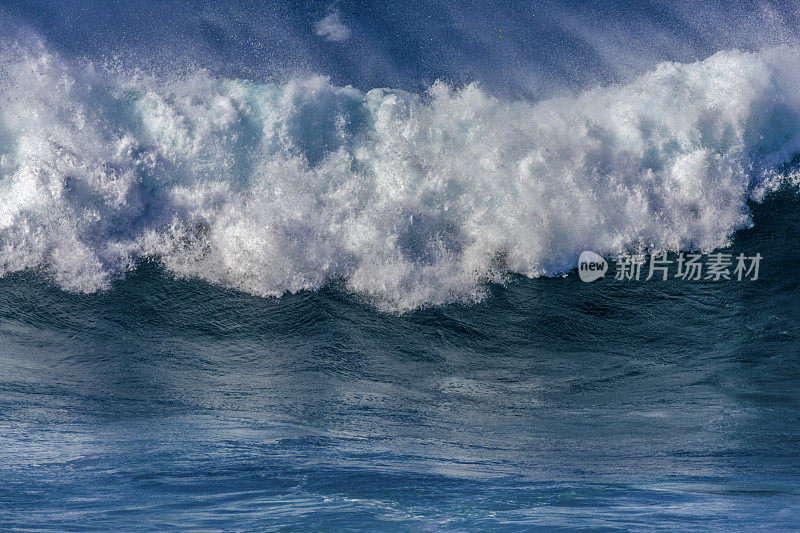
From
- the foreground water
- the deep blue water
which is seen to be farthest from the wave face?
the foreground water

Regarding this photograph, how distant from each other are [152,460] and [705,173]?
26.3ft

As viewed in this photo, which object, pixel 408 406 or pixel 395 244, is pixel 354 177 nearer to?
pixel 395 244

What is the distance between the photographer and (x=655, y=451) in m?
5.74

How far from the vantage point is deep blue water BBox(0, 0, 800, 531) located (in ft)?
19.1

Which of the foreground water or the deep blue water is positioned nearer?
the foreground water

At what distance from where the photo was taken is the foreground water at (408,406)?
454cm

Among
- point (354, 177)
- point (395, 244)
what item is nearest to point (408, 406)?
point (395, 244)

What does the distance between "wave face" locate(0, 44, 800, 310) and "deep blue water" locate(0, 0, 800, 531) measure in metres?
0.03

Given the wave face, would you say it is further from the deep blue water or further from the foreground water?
the foreground water

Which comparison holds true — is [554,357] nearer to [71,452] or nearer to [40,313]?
[71,452]

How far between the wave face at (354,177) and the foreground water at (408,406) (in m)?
0.42

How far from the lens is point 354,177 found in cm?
976

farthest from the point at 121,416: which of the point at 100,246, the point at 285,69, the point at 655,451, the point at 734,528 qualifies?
the point at 285,69

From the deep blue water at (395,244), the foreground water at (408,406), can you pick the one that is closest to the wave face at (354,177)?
the deep blue water at (395,244)
